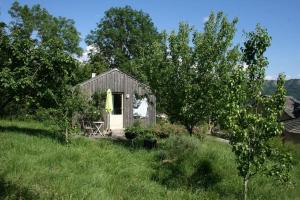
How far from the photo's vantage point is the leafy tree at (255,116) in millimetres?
9031

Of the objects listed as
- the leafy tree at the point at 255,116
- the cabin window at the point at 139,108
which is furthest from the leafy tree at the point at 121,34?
the leafy tree at the point at 255,116

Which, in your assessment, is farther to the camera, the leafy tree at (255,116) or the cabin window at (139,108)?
the cabin window at (139,108)

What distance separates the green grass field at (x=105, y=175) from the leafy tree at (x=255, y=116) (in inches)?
70.7

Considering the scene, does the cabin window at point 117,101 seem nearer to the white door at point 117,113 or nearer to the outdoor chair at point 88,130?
the white door at point 117,113

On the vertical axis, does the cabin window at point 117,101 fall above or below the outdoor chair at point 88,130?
above

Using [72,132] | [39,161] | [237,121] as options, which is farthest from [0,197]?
[72,132]

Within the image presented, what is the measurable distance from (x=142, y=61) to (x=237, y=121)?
30.0 feet

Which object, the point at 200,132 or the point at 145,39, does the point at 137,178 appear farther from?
the point at 145,39

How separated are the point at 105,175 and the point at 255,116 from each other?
15.7ft

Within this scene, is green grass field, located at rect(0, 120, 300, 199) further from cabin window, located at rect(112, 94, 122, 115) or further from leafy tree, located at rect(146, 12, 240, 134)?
cabin window, located at rect(112, 94, 122, 115)

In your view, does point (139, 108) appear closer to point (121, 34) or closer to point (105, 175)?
point (105, 175)

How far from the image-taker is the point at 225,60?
16109 millimetres

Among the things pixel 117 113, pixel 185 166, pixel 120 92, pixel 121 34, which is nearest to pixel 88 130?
pixel 117 113

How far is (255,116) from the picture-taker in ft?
Result: 29.6
